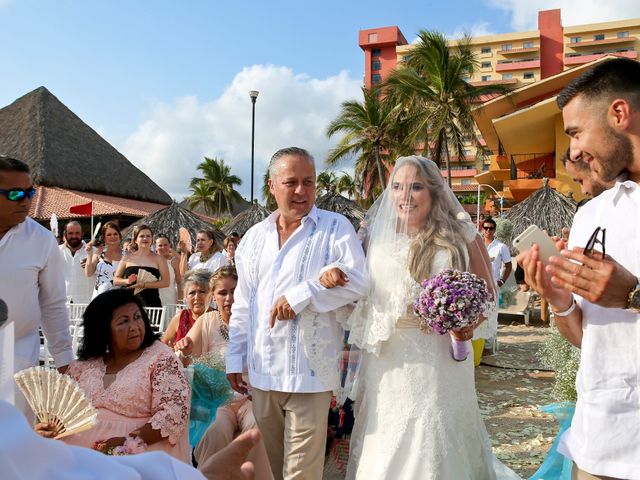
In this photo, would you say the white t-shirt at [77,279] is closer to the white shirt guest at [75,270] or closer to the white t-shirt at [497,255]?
the white shirt guest at [75,270]

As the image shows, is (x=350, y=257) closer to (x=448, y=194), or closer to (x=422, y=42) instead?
(x=448, y=194)

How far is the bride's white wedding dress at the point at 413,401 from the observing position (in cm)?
325

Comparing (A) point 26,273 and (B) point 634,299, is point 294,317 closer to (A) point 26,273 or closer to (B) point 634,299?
(A) point 26,273

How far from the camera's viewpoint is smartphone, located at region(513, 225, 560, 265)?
2033mm

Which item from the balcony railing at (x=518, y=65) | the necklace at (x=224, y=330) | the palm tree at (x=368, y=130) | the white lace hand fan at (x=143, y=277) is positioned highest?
the balcony railing at (x=518, y=65)

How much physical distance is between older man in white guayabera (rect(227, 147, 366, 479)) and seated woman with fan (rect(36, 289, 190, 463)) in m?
0.44

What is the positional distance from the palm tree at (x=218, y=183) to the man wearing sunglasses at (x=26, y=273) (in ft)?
202

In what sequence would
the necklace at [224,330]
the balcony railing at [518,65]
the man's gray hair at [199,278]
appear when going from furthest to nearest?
the balcony railing at [518,65], the man's gray hair at [199,278], the necklace at [224,330]

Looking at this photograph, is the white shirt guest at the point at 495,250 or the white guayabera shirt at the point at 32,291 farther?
the white shirt guest at the point at 495,250

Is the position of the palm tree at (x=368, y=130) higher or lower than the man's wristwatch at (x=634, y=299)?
→ higher

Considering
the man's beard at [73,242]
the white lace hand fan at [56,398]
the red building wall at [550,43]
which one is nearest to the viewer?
the white lace hand fan at [56,398]

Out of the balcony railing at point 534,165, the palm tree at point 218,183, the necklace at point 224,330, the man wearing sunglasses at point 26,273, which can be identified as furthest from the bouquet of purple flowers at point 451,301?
the palm tree at point 218,183

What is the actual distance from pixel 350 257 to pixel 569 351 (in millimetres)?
3050

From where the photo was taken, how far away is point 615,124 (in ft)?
6.18
